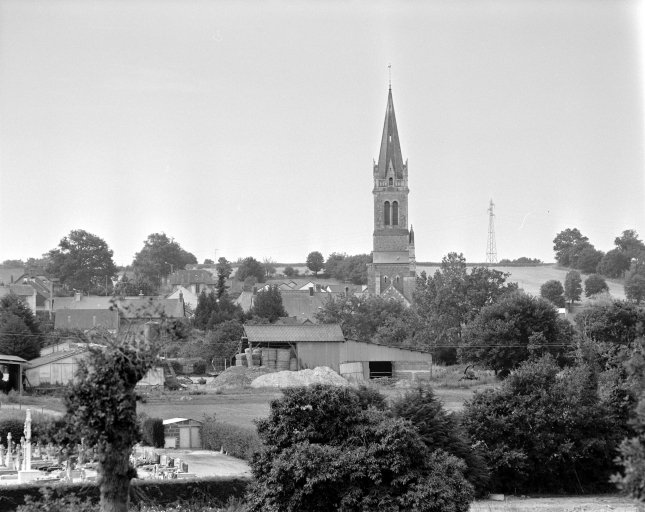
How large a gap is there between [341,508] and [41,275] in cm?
12931

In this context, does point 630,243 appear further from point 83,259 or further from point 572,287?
point 83,259

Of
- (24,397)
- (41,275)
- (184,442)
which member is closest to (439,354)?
(24,397)

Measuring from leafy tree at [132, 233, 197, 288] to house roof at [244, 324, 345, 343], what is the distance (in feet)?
338

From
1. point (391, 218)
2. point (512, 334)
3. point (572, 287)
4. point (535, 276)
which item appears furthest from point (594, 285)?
point (512, 334)

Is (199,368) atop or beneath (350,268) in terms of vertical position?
beneath

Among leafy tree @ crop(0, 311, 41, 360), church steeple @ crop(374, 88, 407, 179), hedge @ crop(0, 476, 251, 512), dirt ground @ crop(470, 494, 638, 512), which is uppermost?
church steeple @ crop(374, 88, 407, 179)

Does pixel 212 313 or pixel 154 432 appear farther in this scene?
pixel 212 313

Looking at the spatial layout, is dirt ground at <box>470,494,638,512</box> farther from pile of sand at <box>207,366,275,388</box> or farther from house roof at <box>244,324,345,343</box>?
house roof at <box>244,324,345,343</box>

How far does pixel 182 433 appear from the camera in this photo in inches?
1480

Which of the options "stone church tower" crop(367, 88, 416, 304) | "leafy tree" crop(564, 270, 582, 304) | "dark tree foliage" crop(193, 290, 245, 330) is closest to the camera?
"dark tree foliage" crop(193, 290, 245, 330)

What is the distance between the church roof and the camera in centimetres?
12281

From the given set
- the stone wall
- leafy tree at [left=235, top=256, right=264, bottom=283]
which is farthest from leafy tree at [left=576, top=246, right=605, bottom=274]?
the stone wall

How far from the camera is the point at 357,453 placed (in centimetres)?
2352

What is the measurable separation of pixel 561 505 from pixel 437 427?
182 inches
